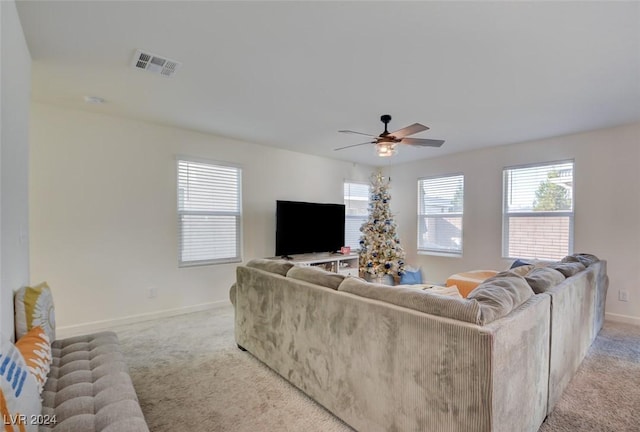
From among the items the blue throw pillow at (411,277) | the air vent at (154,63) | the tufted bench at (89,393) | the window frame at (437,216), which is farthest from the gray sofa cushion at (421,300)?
the window frame at (437,216)

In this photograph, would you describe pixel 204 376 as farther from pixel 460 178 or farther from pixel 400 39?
pixel 460 178

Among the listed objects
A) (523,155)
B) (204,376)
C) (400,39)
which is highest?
(400,39)

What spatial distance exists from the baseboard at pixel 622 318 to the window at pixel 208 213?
5.08 m

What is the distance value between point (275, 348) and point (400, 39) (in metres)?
2.47

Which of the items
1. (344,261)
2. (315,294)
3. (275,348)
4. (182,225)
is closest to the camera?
(315,294)

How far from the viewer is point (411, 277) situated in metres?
5.45

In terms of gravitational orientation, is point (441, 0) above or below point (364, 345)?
above

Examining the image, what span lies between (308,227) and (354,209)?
153 cm

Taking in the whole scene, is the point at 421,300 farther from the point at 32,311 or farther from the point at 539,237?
the point at 539,237

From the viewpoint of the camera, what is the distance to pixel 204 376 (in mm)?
2451

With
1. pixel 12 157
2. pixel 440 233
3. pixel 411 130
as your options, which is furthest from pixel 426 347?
pixel 440 233

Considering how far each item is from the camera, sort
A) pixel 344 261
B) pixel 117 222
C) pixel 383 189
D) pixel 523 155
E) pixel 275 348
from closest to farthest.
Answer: pixel 275 348 < pixel 117 222 < pixel 523 155 < pixel 383 189 < pixel 344 261

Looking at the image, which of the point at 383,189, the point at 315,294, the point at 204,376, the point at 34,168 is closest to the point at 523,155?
the point at 383,189

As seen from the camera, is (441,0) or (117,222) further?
(117,222)
